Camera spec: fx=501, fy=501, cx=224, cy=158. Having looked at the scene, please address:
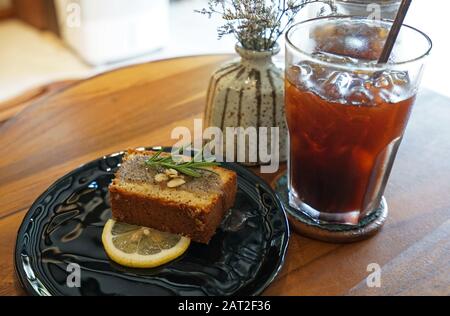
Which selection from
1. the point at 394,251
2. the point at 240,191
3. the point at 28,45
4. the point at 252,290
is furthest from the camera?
the point at 28,45

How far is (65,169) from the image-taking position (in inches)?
42.3

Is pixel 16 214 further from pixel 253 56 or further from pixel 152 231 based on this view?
pixel 253 56

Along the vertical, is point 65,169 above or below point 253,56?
below

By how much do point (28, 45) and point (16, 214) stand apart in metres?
2.55

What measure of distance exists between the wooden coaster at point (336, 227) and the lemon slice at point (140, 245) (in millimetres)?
209

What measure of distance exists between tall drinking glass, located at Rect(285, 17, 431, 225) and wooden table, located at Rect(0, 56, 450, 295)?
0.09 metres

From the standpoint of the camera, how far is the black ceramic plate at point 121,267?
78 cm

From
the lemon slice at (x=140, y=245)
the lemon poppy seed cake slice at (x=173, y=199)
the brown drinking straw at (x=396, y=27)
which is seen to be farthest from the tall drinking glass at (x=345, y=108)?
the lemon slice at (x=140, y=245)

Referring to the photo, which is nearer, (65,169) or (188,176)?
(188,176)

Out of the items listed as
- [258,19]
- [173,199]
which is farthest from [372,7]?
[173,199]

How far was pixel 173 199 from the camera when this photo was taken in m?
0.87

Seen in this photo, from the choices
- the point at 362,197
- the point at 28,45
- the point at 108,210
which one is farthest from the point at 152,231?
the point at 28,45

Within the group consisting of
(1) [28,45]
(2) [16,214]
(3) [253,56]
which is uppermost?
(3) [253,56]

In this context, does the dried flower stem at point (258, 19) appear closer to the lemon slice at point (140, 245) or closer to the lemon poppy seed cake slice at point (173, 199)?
the lemon poppy seed cake slice at point (173, 199)
